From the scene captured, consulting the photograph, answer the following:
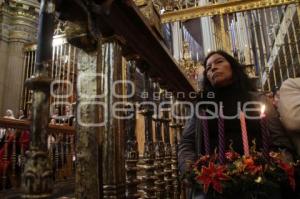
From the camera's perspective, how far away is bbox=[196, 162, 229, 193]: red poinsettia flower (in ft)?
3.03

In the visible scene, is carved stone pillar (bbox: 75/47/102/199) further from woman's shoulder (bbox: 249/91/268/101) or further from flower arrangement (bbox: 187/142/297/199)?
woman's shoulder (bbox: 249/91/268/101)

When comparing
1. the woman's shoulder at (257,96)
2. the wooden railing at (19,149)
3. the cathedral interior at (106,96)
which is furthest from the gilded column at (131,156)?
the wooden railing at (19,149)

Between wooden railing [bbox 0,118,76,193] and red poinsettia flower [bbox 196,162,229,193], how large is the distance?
1.88 m

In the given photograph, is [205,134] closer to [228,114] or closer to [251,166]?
[228,114]

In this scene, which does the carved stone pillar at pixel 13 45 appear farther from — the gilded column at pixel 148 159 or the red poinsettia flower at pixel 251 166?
the red poinsettia flower at pixel 251 166

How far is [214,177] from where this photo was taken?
927mm

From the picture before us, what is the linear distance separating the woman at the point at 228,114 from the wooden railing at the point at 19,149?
5.24 feet

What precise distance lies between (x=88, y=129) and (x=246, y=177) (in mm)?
510

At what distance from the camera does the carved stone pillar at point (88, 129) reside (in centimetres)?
83

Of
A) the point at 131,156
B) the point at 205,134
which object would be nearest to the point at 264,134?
the point at 205,134

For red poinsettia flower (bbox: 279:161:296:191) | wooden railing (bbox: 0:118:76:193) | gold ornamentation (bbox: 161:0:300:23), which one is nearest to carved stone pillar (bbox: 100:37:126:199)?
red poinsettia flower (bbox: 279:161:296:191)

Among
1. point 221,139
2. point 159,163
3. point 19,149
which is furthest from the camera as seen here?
point 19,149

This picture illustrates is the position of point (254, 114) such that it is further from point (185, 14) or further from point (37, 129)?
point (185, 14)

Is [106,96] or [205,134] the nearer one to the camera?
[106,96]
